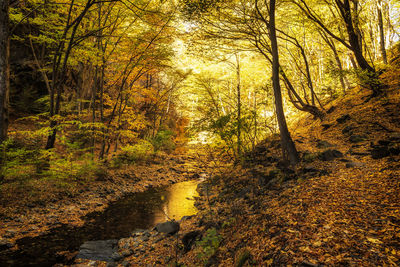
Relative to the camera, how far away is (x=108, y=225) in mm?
6461

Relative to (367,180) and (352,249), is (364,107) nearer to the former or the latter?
(367,180)

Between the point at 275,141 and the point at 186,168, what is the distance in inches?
335

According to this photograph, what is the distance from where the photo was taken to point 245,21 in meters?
7.56

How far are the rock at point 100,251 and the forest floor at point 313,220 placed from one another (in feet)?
0.66

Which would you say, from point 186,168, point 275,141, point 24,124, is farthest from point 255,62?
point 24,124

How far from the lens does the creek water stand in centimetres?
438

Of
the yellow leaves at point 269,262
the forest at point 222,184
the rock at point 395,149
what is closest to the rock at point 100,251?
the forest at point 222,184

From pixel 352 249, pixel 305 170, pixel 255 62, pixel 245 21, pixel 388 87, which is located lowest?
pixel 352 249

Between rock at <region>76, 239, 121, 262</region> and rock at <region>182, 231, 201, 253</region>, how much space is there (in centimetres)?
158

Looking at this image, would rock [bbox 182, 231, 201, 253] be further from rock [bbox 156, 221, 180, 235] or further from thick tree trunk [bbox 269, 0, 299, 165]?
thick tree trunk [bbox 269, 0, 299, 165]

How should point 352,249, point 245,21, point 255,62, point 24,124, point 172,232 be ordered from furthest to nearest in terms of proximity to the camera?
1. point 255,62
2. point 24,124
3. point 245,21
4. point 172,232
5. point 352,249

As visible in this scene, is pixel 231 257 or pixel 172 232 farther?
pixel 172 232

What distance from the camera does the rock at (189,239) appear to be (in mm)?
4503

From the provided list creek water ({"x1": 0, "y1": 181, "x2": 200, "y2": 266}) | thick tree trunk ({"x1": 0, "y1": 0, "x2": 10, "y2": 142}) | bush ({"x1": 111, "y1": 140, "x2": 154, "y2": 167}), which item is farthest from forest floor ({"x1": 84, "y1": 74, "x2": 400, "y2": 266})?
bush ({"x1": 111, "y1": 140, "x2": 154, "y2": 167})
